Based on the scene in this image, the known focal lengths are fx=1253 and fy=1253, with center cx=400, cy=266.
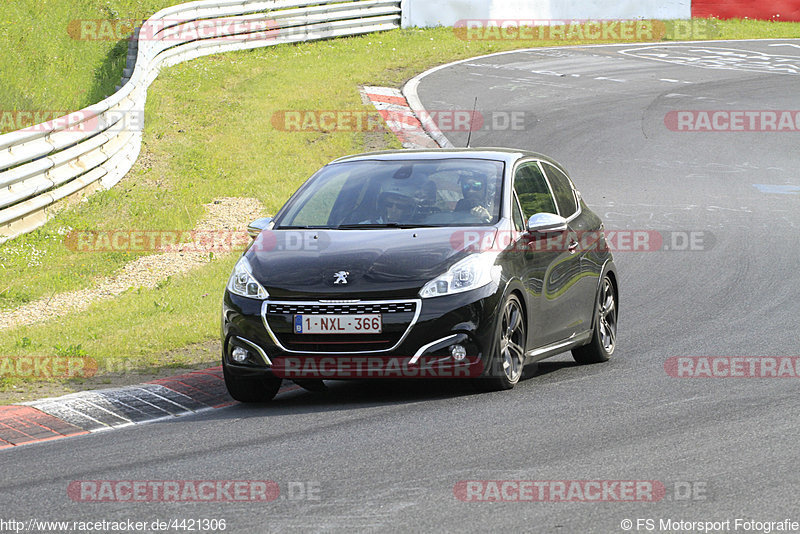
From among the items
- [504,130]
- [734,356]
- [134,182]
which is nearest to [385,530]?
[734,356]

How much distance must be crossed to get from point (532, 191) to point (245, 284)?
8.01ft

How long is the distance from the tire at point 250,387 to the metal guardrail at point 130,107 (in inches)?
249

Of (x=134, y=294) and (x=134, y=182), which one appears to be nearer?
(x=134, y=294)

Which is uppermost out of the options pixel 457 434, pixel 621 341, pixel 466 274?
pixel 466 274

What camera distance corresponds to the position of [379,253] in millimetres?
8195

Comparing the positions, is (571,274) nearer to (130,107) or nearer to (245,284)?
(245,284)

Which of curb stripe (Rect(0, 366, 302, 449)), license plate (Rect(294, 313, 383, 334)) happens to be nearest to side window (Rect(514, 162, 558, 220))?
license plate (Rect(294, 313, 383, 334))

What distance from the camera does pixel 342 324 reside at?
7922mm

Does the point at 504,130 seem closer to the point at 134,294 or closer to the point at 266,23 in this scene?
the point at 266,23

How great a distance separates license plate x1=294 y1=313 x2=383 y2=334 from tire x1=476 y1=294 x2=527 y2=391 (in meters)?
0.81

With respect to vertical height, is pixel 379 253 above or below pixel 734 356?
above

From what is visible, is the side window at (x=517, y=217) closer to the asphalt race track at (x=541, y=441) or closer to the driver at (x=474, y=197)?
the driver at (x=474, y=197)

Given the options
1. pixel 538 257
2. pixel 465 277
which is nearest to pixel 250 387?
pixel 465 277

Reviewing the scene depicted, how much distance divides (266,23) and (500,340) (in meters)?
21.4
